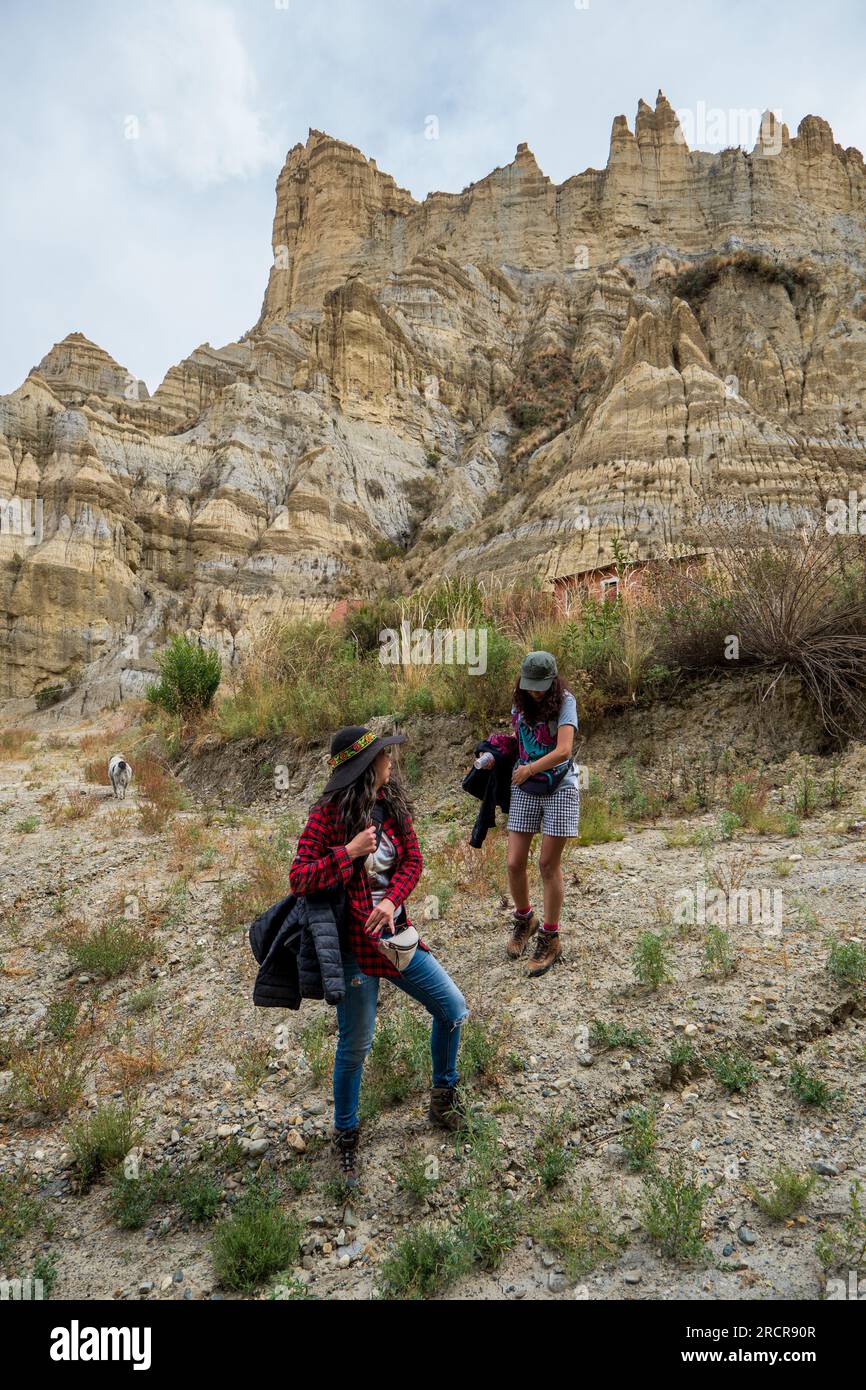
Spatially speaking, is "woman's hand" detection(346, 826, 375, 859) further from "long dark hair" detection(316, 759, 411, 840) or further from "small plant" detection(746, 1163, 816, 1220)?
"small plant" detection(746, 1163, 816, 1220)

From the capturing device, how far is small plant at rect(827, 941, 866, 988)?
3.27 metres

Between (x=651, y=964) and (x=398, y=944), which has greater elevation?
(x=398, y=944)

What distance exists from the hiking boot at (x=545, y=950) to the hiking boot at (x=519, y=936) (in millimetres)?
200

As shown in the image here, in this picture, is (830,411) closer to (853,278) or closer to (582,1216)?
(853,278)

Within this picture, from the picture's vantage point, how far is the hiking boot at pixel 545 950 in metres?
4.01

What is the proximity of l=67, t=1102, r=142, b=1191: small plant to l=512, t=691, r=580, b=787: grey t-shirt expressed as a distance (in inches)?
105

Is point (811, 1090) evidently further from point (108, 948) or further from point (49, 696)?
point (49, 696)

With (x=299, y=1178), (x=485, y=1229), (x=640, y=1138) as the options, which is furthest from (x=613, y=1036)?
(x=299, y=1178)

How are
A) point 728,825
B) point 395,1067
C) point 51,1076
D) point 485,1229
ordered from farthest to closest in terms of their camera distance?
point 728,825 < point 51,1076 < point 395,1067 < point 485,1229

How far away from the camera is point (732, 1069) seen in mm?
2928

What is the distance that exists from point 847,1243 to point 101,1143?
2.98 metres

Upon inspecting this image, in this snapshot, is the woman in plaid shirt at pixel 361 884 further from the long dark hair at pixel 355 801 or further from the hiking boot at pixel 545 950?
the hiking boot at pixel 545 950

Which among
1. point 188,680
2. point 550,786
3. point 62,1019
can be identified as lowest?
point 62,1019

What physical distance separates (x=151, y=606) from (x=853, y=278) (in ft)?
155
